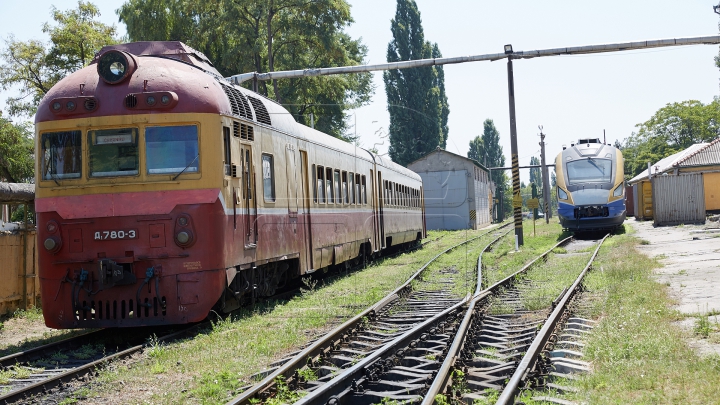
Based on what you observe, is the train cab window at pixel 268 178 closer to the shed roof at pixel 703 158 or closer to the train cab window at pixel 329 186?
the train cab window at pixel 329 186

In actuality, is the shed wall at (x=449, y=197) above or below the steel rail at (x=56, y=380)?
above

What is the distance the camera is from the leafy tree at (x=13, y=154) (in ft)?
107

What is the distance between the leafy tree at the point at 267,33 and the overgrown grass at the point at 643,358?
23473 millimetres

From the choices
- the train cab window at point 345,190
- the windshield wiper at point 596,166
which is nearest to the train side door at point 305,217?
the train cab window at point 345,190

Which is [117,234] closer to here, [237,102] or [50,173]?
[50,173]

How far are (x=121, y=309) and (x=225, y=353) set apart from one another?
1.92 m

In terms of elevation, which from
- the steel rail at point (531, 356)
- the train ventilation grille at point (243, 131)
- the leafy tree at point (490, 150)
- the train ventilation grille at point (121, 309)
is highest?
the leafy tree at point (490, 150)

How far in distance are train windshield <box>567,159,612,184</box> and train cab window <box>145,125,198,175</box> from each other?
20447 millimetres

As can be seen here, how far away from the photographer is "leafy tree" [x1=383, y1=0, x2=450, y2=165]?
49.9 m

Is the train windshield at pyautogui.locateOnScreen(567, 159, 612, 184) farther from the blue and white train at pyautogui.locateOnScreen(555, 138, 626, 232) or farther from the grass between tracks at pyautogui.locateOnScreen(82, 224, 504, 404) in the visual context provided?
the grass between tracks at pyautogui.locateOnScreen(82, 224, 504, 404)

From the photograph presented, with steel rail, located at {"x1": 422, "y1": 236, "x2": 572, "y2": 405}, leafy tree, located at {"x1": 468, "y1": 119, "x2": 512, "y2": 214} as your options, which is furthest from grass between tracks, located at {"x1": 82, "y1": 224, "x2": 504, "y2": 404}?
leafy tree, located at {"x1": 468, "y1": 119, "x2": 512, "y2": 214}

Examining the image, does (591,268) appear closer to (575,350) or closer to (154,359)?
(575,350)

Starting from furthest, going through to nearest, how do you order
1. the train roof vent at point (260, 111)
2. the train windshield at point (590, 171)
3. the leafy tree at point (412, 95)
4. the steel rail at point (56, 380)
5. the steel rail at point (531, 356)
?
the leafy tree at point (412, 95) < the train windshield at point (590, 171) < the train roof vent at point (260, 111) < the steel rail at point (56, 380) < the steel rail at point (531, 356)

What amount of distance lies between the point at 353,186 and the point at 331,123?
23821 millimetres
